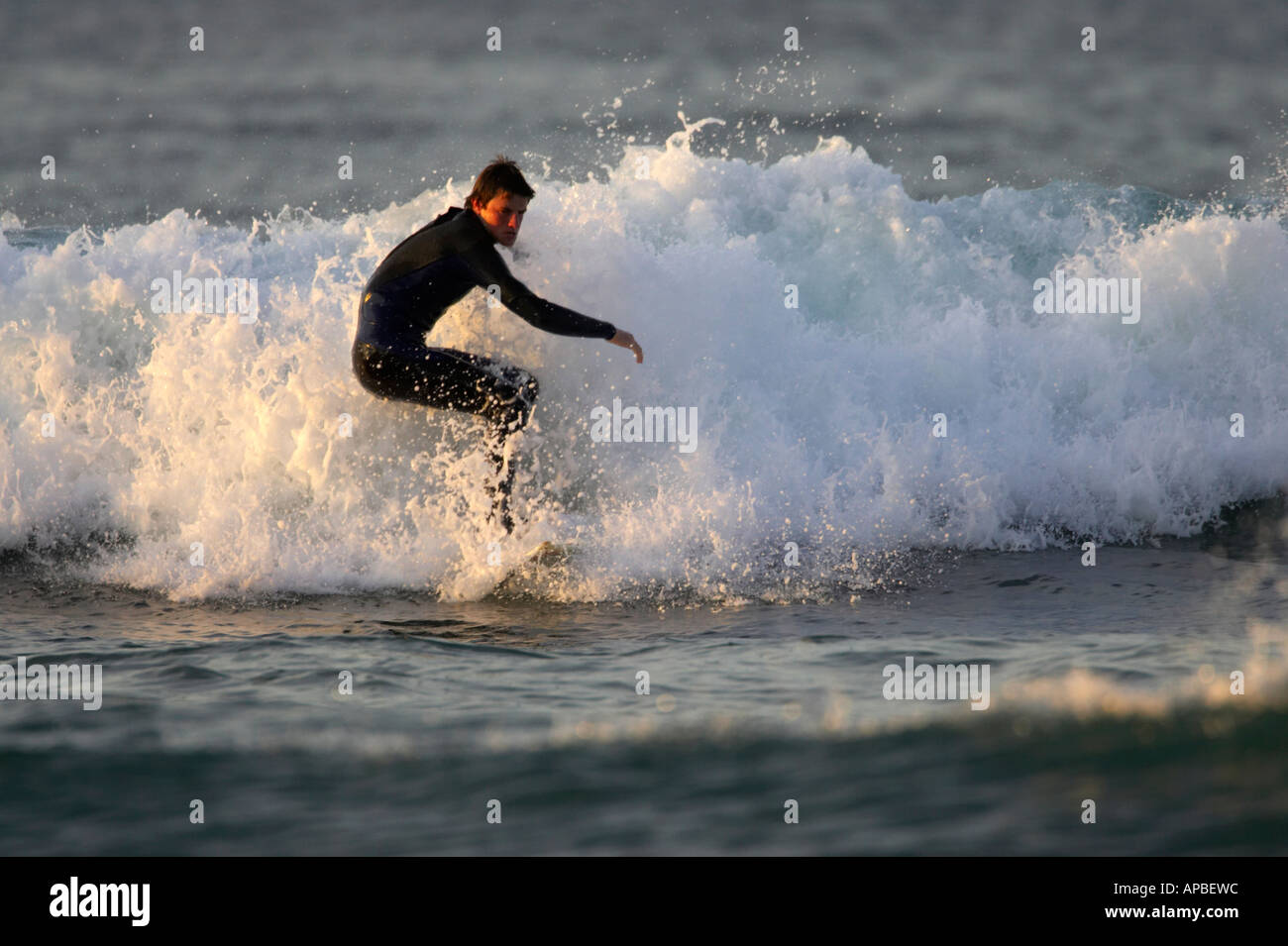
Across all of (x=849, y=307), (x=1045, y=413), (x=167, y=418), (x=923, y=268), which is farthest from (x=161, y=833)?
(x=923, y=268)

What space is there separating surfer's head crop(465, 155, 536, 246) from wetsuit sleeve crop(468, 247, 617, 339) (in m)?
0.13

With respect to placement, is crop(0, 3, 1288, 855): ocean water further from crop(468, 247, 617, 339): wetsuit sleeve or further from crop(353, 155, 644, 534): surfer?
crop(468, 247, 617, 339): wetsuit sleeve

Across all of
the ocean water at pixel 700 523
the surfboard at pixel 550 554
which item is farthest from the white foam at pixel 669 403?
the surfboard at pixel 550 554

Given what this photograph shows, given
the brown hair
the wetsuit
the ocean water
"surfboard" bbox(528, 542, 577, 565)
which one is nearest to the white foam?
the ocean water

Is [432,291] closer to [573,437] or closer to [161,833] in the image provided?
[573,437]

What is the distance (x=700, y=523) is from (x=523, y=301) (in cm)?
166

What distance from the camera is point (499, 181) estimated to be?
20.3 ft

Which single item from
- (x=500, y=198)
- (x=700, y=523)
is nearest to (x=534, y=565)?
(x=700, y=523)

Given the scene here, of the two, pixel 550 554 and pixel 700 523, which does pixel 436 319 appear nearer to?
pixel 550 554

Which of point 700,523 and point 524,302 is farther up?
point 524,302

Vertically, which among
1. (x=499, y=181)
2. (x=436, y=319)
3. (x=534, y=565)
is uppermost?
(x=499, y=181)

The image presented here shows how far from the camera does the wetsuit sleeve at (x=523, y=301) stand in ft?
20.5

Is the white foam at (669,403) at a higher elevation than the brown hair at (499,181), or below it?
below

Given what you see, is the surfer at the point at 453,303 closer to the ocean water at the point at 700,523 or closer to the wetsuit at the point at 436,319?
the wetsuit at the point at 436,319
